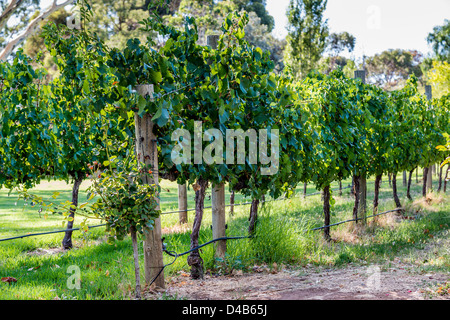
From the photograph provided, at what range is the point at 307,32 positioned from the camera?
58.6 ft

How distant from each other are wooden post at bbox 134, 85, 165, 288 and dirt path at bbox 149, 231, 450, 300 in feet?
0.98

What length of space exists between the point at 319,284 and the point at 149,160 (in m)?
2.14

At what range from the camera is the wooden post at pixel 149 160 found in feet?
12.8

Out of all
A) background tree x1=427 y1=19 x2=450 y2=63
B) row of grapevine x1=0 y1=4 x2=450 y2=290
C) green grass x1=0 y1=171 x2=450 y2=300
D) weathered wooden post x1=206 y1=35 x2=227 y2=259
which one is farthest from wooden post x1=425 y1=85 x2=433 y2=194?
background tree x1=427 y1=19 x2=450 y2=63

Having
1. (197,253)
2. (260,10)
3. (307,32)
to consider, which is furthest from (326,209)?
(260,10)

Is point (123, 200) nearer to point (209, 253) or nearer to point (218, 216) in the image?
point (218, 216)

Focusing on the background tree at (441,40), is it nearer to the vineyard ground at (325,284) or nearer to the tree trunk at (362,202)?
the tree trunk at (362,202)

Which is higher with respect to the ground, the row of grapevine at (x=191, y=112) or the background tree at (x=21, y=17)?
the background tree at (x=21, y=17)

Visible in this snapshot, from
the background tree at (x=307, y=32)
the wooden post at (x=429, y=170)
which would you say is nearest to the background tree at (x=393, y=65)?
the background tree at (x=307, y=32)

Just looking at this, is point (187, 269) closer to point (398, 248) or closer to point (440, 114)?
point (398, 248)

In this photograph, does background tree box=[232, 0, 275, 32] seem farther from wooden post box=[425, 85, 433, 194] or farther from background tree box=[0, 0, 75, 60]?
wooden post box=[425, 85, 433, 194]

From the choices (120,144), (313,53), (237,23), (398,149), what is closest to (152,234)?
(120,144)

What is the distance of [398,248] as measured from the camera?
21.9ft

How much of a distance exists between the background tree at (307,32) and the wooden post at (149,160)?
47.6 feet
